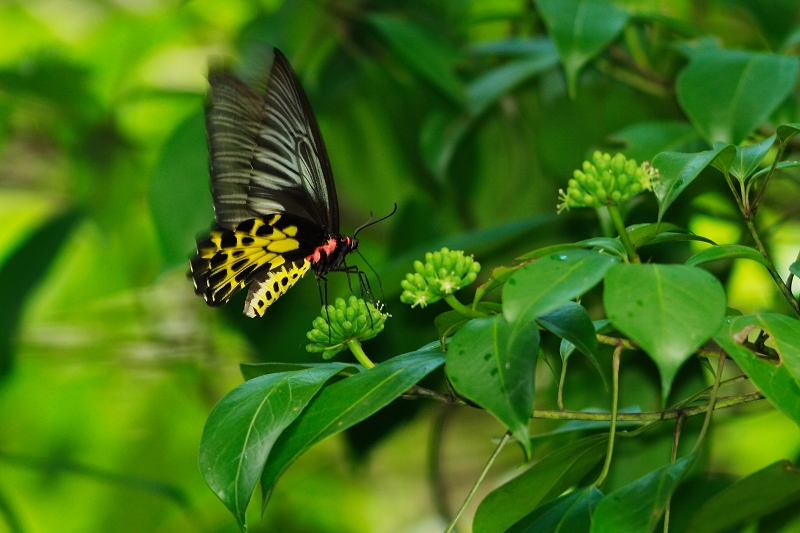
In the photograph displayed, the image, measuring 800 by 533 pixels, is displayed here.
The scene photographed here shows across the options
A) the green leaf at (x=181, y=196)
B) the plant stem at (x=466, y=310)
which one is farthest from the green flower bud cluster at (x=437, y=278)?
the green leaf at (x=181, y=196)

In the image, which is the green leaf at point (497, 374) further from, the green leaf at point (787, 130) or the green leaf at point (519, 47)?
the green leaf at point (519, 47)

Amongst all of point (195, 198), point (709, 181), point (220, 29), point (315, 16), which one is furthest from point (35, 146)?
point (709, 181)

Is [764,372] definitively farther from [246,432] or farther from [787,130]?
[246,432]

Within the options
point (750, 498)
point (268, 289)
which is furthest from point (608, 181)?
point (268, 289)

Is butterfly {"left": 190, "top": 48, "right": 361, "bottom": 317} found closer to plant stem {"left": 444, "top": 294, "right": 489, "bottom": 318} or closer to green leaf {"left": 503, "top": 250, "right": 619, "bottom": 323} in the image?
plant stem {"left": 444, "top": 294, "right": 489, "bottom": 318}

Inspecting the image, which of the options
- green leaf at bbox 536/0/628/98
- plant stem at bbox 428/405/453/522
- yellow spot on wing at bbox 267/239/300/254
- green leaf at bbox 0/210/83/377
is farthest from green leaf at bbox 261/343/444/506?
green leaf at bbox 0/210/83/377

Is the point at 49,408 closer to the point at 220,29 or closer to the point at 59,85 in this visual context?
the point at 59,85

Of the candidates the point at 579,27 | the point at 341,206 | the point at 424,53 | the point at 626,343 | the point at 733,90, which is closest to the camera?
the point at 626,343

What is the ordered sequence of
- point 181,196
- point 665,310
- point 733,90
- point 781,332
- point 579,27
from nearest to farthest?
point 665,310 < point 781,332 < point 733,90 < point 579,27 < point 181,196
